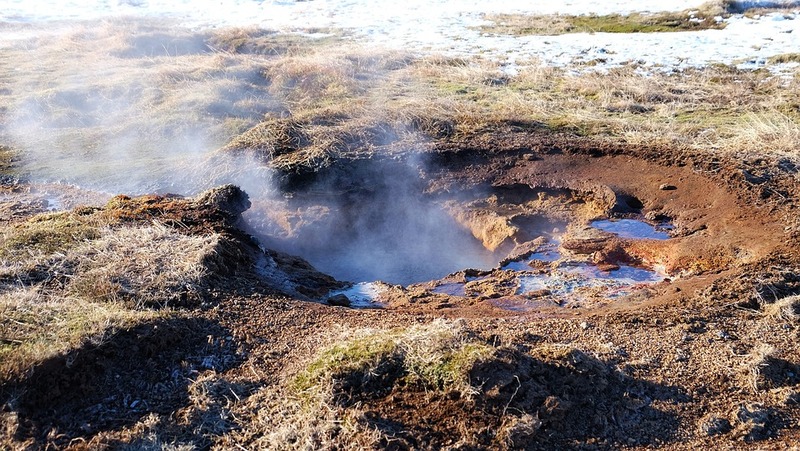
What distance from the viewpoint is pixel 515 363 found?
13.6ft

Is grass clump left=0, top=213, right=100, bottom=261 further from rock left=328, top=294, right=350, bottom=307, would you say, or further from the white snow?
the white snow

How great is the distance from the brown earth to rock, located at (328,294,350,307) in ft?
1.02

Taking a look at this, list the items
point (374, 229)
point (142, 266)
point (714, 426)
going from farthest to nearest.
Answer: point (374, 229) < point (142, 266) < point (714, 426)

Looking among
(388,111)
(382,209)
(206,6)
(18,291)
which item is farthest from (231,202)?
(206,6)

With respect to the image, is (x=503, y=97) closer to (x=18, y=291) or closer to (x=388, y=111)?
(x=388, y=111)

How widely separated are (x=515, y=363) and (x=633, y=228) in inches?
171

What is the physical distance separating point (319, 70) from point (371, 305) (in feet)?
29.4

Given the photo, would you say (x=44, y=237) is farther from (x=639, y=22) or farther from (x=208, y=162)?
(x=639, y=22)

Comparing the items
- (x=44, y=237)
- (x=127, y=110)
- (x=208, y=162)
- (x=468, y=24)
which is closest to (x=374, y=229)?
(x=208, y=162)

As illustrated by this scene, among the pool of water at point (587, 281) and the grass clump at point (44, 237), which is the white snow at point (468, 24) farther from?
the grass clump at point (44, 237)

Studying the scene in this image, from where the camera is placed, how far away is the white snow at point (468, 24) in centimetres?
1522

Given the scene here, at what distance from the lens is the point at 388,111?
10758mm

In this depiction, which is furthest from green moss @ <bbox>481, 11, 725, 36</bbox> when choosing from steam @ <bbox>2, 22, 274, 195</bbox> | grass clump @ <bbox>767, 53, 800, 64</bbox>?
steam @ <bbox>2, 22, 274, 195</bbox>

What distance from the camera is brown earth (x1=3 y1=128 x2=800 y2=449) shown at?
12.7 ft
